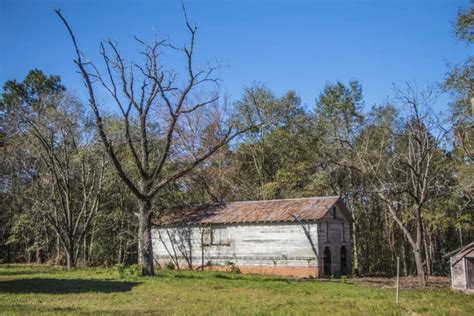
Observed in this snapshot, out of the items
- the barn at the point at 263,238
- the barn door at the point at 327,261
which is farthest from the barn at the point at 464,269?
the barn door at the point at 327,261

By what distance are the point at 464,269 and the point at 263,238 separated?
14019 mm

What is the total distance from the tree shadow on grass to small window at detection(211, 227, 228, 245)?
12527mm

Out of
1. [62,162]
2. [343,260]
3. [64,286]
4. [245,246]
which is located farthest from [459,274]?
[62,162]

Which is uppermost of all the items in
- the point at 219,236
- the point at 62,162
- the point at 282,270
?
the point at 62,162

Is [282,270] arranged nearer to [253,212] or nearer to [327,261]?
[327,261]

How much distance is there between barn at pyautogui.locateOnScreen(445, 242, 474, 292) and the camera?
20016mm

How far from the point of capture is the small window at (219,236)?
33750mm

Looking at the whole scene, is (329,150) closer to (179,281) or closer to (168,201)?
(168,201)

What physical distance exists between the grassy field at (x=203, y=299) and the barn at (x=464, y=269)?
2.26m

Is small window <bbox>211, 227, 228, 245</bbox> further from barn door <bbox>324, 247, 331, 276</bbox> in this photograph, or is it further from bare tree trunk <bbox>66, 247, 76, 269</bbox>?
bare tree trunk <bbox>66, 247, 76, 269</bbox>

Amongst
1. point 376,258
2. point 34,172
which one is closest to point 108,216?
point 34,172

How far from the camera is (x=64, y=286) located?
1988 cm

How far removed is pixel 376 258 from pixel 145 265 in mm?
22322

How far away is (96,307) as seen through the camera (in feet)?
47.1
